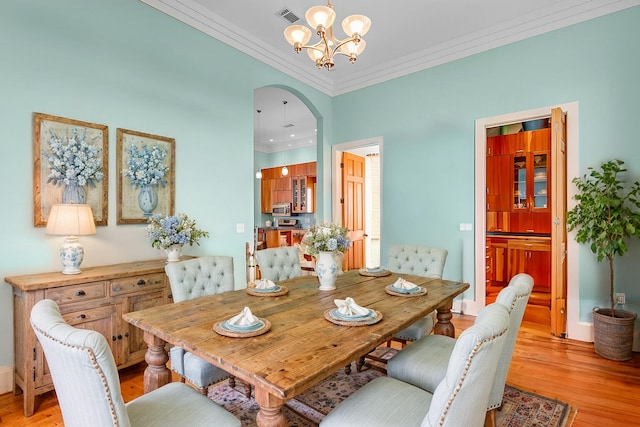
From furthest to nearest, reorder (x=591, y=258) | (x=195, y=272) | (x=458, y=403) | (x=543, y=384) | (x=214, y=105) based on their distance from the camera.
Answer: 1. (x=214, y=105)
2. (x=591, y=258)
3. (x=543, y=384)
4. (x=195, y=272)
5. (x=458, y=403)

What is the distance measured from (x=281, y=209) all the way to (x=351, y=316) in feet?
23.9

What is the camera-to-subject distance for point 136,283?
259 centimetres

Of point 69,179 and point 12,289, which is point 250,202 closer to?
point 69,179

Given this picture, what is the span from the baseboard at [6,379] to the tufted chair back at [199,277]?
1348 mm

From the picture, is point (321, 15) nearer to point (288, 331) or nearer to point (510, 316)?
point (288, 331)

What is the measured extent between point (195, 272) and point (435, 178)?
330cm

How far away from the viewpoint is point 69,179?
8.41 feet

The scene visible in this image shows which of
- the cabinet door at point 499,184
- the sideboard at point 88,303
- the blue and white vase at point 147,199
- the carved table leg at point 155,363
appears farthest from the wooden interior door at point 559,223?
the blue and white vase at point 147,199

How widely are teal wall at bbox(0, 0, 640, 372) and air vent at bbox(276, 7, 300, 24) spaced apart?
722 millimetres

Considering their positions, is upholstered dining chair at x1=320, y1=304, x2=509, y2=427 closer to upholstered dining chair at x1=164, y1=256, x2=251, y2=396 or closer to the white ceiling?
upholstered dining chair at x1=164, y1=256, x2=251, y2=396

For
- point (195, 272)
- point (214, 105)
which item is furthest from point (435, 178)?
point (195, 272)

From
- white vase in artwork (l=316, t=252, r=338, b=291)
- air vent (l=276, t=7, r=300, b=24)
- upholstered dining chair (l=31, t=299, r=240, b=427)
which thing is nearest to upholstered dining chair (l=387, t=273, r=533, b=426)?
white vase in artwork (l=316, t=252, r=338, b=291)

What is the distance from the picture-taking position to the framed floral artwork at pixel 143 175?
9.63 feet

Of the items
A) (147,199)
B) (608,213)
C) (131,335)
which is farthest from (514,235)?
(131,335)
